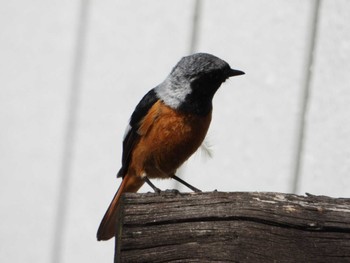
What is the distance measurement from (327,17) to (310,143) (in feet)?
1.75

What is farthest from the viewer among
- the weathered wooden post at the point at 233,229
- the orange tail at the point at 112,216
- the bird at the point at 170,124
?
the bird at the point at 170,124

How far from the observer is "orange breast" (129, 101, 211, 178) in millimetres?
3342

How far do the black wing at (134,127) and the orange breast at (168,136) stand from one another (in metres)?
0.02

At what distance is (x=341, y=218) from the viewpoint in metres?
1.96

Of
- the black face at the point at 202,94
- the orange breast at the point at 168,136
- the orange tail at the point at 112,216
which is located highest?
the black face at the point at 202,94

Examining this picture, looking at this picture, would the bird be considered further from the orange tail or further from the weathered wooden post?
the weathered wooden post

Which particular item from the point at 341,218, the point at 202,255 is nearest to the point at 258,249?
the point at 202,255

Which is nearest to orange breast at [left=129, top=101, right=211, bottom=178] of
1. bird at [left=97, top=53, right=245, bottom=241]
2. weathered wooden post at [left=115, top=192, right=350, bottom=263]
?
bird at [left=97, top=53, right=245, bottom=241]

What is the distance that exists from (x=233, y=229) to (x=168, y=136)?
1.52m

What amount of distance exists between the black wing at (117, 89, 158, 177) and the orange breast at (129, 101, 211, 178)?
0.02 m

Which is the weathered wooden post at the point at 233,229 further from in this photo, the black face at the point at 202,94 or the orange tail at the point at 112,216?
the black face at the point at 202,94

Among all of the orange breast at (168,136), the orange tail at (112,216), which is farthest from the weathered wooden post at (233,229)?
the orange breast at (168,136)

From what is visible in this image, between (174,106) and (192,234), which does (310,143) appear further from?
(192,234)

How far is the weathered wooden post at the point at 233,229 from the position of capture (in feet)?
6.05
